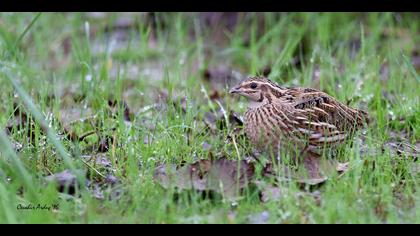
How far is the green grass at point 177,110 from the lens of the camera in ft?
16.9

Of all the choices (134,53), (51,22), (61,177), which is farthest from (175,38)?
(61,177)

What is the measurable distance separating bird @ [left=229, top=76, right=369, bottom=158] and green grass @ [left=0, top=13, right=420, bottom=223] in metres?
0.21

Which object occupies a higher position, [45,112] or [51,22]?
[51,22]

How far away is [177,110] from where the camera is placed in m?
7.21

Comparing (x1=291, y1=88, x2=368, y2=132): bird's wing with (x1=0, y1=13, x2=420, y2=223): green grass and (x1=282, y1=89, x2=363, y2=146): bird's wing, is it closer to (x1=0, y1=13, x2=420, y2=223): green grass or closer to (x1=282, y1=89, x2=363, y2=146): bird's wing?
(x1=282, y1=89, x2=363, y2=146): bird's wing

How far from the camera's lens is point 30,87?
8.04m

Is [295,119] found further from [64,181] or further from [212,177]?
[64,181]

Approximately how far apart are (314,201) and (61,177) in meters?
1.84

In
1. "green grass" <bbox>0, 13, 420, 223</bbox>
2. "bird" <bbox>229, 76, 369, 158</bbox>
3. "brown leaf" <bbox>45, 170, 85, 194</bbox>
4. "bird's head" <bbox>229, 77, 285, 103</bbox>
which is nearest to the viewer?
"green grass" <bbox>0, 13, 420, 223</bbox>

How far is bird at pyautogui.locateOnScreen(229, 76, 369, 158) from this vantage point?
6.44 m

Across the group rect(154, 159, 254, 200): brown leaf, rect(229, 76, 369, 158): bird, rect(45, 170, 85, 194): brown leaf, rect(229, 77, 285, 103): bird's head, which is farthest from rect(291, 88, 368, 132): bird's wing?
rect(45, 170, 85, 194): brown leaf

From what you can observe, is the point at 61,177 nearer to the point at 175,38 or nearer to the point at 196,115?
the point at 196,115
